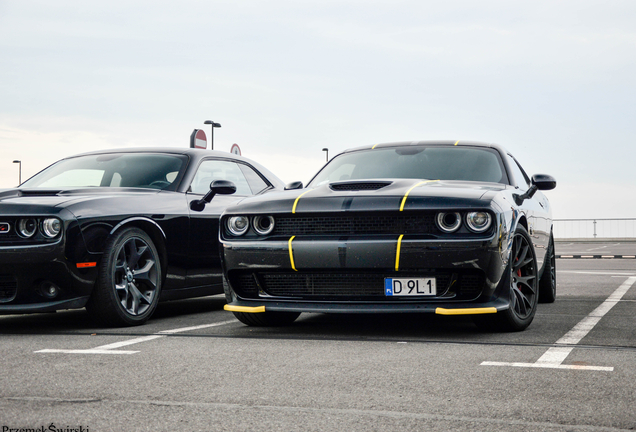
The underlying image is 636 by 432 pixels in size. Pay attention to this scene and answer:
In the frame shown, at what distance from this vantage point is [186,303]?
8531 millimetres

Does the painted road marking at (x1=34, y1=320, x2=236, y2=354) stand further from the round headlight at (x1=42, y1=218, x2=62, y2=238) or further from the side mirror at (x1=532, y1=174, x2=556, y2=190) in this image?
the side mirror at (x1=532, y1=174, x2=556, y2=190)

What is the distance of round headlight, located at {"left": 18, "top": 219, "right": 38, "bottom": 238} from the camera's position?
5.70 metres

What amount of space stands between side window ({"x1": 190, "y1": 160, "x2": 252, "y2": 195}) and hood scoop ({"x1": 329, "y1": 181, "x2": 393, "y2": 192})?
2.00 metres

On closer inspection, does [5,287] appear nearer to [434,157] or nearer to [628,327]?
[434,157]

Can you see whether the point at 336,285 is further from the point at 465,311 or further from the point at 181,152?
the point at 181,152

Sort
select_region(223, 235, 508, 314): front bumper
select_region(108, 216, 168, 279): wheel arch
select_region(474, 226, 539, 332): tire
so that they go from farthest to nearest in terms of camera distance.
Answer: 1. select_region(108, 216, 168, 279): wheel arch
2. select_region(474, 226, 539, 332): tire
3. select_region(223, 235, 508, 314): front bumper

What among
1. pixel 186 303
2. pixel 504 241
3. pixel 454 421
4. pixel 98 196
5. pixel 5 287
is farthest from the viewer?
pixel 186 303

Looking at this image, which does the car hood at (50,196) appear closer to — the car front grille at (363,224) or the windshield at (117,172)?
the windshield at (117,172)

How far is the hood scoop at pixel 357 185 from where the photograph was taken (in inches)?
217

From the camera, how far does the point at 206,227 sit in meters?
7.12

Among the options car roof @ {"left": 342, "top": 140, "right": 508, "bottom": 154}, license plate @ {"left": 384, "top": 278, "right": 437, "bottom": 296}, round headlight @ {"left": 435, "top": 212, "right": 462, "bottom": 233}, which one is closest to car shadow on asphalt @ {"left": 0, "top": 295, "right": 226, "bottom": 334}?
license plate @ {"left": 384, "top": 278, "right": 437, "bottom": 296}

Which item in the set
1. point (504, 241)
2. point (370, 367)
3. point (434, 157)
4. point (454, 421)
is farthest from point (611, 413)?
point (434, 157)

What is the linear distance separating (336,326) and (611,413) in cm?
300

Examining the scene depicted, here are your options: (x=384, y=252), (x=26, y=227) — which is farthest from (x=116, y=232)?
(x=384, y=252)
